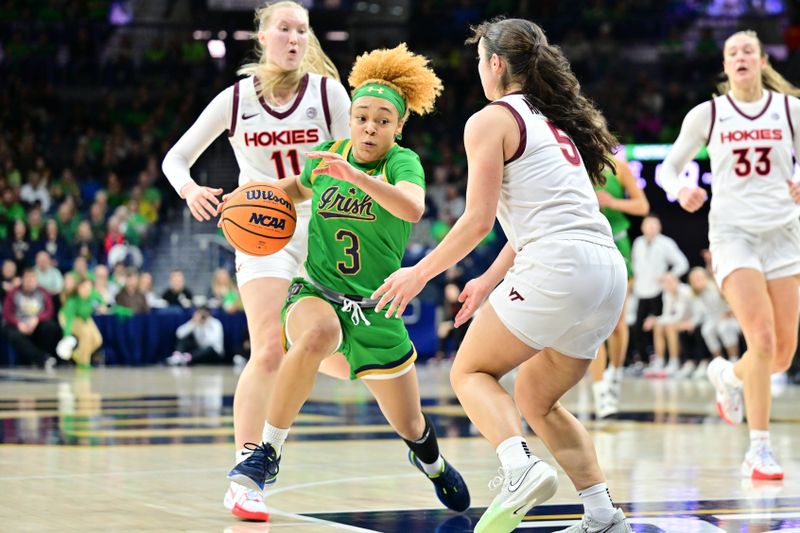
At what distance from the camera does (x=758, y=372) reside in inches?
258

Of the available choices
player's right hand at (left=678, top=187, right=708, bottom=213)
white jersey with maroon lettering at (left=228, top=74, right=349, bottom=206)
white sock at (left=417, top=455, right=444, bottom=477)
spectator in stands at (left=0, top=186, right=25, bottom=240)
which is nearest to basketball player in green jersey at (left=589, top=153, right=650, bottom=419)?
player's right hand at (left=678, top=187, right=708, bottom=213)

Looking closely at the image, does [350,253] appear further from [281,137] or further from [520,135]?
[520,135]

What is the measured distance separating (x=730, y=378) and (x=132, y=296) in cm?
1138

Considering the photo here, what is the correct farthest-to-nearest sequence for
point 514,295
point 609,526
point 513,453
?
point 609,526, point 514,295, point 513,453

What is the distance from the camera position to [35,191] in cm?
1958

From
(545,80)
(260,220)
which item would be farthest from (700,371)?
(545,80)

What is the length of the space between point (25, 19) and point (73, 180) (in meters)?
5.27

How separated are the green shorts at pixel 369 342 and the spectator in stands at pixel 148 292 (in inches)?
493

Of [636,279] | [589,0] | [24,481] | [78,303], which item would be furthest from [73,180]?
[24,481]

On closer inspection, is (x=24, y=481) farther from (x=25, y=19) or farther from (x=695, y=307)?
(x=25, y=19)

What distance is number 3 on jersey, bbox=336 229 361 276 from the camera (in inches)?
199

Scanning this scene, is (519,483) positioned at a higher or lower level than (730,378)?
higher

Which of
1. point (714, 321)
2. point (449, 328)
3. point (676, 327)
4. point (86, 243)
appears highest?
point (86, 243)

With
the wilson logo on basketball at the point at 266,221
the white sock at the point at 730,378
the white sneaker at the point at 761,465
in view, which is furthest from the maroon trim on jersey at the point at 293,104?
the white sock at the point at 730,378
